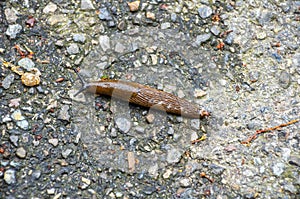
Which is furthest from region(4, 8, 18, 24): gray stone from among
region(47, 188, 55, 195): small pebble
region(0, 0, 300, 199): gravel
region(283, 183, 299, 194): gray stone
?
region(283, 183, 299, 194): gray stone

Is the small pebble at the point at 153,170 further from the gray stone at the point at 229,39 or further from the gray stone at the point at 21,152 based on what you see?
the gray stone at the point at 229,39

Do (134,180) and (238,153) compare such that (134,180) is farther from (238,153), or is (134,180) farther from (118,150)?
(238,153)

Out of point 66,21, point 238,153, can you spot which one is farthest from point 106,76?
point 238,153

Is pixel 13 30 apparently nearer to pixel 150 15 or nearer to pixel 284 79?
pixel 150 15

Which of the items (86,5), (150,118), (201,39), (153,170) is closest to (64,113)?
(150,118)

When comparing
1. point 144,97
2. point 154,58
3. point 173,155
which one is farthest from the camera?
point 154,58

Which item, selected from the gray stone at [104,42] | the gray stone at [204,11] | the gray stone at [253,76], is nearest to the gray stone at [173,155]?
the gray stone at [253,76]

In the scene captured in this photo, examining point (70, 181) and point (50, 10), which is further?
point (50, 10)
